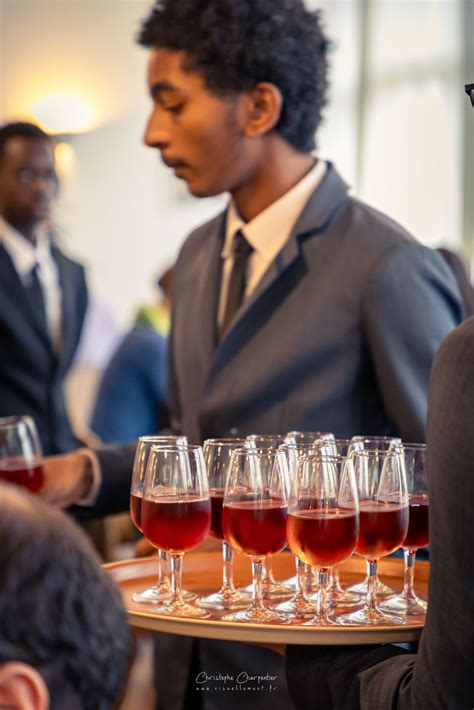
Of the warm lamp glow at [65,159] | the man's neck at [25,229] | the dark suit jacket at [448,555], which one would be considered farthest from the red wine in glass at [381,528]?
the warm lamp glow at [65,159]

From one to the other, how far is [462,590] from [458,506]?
0.09 m

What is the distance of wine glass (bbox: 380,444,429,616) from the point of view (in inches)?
59.5

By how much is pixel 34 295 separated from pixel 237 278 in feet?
5.19

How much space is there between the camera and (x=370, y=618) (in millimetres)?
1434

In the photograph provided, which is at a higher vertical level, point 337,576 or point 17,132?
point 17,132

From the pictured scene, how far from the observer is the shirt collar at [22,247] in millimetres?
3738

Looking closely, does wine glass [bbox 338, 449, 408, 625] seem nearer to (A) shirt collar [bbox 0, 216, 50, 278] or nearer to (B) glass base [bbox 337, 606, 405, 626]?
(B) glass base [bbox 337, 606, 405, 626]

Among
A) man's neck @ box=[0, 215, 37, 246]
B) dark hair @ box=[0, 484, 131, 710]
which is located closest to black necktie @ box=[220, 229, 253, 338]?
dark hair @ box=[0, 484, 131, 710]

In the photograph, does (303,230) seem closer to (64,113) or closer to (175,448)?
(175,448)

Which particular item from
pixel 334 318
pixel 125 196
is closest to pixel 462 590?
pixel 334 318

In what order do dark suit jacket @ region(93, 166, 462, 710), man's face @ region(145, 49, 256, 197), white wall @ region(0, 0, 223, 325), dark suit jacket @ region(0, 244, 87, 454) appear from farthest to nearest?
white wall @ region(0, 0, 223, 325) < dark suit jacket @ region(0, 244, 87, 454) < man's face @ region(145, 49, 256, 197) < dark suit jacket @ region(93, 166, 462, 710)

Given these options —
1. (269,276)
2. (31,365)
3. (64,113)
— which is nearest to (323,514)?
(269,276)

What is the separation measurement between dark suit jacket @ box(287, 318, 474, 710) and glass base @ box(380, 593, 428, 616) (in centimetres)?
18

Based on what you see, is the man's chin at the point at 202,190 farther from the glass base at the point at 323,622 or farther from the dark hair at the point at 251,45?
the glass base at the point at 323,622
